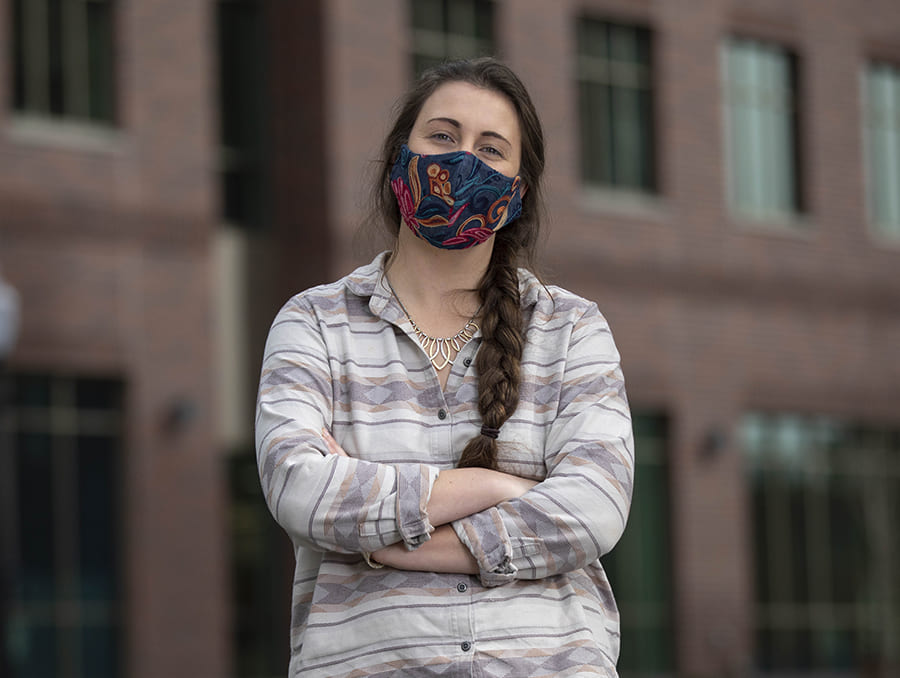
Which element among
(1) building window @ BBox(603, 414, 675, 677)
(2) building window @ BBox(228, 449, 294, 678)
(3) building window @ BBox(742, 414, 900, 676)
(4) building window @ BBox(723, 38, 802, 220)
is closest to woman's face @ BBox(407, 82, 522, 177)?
(2) building window @ BBox(228, 449, 294, 678)

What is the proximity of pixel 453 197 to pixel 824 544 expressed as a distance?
62.1ft

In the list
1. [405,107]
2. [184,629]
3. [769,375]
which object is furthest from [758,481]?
[405,107]

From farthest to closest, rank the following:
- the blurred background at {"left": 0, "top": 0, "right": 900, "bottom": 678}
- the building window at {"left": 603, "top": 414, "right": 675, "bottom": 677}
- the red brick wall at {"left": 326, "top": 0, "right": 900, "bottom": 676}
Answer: the building window at {"left": 603, "top": 414, "right": 675, "bottom": 677}, the red brick wall at {"left": 326, "top": 0, "right": 900, "bottom": 676}, the blurred background at {"left": 0, "top": 0, "right": 900, "bottom": 678}

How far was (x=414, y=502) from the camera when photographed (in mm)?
3426

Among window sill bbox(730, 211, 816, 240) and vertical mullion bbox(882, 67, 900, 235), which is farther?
vertical mullion bbox(882, 67, 900, 235)

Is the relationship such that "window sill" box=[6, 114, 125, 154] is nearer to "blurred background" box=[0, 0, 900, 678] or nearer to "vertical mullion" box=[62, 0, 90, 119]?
"blurred background" box=[0, 0, 900, 678]

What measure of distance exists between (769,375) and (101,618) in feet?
28.0

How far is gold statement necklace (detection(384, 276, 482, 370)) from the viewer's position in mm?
3648

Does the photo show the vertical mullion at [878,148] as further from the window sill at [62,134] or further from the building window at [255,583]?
the window sill at [62,134]

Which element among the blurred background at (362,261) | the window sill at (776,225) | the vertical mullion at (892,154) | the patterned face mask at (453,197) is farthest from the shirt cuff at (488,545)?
the vertical mullion at (892,154)

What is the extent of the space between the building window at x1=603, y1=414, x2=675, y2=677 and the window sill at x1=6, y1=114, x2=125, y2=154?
254 inches

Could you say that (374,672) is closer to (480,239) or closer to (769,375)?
(480,239)

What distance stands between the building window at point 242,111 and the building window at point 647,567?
4.89 m

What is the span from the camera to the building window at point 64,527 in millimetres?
16891
